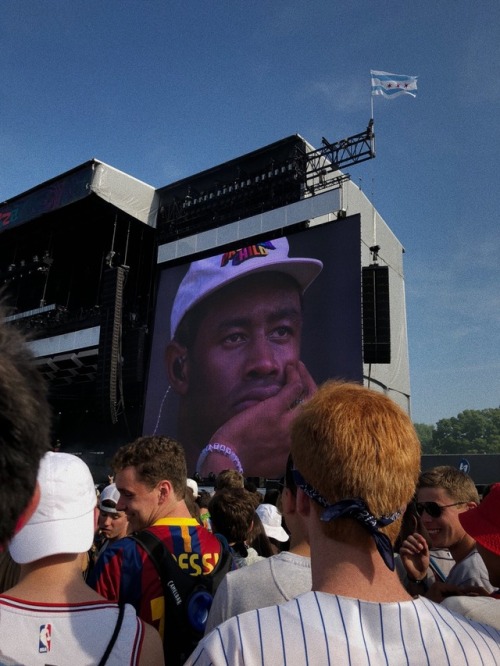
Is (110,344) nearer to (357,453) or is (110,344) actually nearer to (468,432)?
(357,453)

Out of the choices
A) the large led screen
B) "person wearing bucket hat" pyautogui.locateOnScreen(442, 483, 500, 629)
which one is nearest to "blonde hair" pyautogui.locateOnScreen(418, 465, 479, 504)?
"person wearing bucket hat" pyautogui.locateOnScreen(442, 483, 500, 629)

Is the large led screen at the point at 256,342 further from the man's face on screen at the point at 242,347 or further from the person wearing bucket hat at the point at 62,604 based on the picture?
the person wearing bucket hat at the point at 62,604

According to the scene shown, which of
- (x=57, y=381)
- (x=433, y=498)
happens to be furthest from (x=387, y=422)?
(x=57, y=381)

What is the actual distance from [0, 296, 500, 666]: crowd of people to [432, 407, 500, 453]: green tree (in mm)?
81139

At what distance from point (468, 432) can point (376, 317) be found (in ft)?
246

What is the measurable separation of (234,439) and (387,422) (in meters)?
13.3

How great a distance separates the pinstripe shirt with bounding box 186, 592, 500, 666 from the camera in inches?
38.3

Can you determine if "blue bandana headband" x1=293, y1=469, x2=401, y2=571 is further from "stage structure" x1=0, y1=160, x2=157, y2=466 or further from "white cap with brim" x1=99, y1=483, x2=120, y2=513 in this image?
"stage structure" x1=0, y1=160, x2=157, y2=466

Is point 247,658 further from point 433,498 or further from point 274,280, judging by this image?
point 274,280

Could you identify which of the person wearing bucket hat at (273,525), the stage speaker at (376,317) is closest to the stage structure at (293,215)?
the stage speaker at (376,317)

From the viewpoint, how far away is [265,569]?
1.70m

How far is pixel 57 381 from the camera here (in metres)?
24.2

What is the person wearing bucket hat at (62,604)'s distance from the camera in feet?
4.28

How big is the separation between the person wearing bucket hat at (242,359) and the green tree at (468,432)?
69822 millimetres
